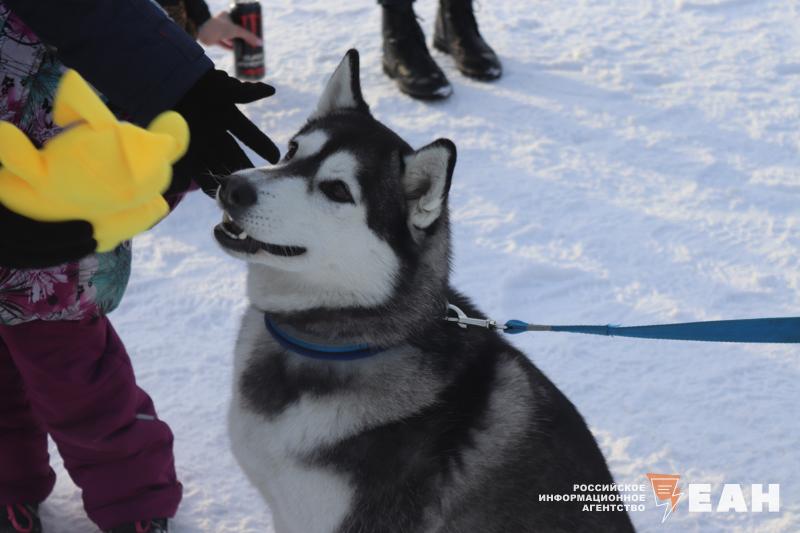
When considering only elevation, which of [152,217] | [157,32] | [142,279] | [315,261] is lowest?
[142,279]

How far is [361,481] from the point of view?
179 centimetres

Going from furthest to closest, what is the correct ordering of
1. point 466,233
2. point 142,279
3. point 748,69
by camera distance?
point 748,69 → point 466,233 → point 142,279

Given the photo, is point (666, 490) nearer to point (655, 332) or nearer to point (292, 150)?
point (655, 332)

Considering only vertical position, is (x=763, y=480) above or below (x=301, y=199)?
below

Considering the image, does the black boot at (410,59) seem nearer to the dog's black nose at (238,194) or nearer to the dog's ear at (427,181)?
the dog's ear at (427,181)

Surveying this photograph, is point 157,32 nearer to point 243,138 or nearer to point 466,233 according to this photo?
point 243,138

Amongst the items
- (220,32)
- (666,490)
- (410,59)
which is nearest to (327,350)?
(666,490)

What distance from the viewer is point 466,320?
1936mm

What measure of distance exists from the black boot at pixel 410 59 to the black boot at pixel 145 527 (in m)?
2.75

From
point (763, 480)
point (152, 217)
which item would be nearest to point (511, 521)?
point (152, 217)

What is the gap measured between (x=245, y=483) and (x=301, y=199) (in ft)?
3.67

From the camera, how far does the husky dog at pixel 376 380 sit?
179 centimetres

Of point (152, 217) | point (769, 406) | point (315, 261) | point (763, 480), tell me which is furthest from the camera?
point (769, 406)

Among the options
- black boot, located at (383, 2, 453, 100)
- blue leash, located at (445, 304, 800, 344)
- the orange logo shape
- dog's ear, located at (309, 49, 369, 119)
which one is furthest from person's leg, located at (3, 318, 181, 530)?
black boot, located at (383, 2, 453, 100)
